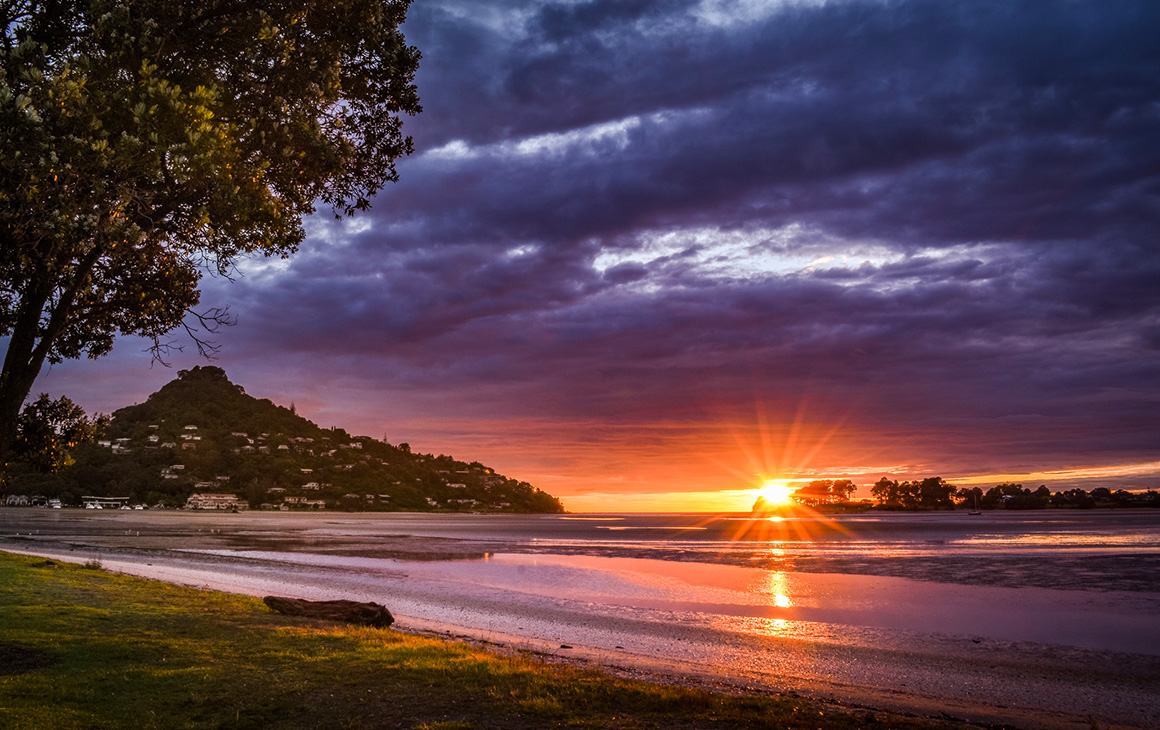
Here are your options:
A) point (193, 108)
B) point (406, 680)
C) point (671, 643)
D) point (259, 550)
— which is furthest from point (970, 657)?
point (259, 550)

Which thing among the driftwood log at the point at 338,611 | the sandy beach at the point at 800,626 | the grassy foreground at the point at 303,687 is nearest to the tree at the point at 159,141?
the grassy foreground at the point at 303,687

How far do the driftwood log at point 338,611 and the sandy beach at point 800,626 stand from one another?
1.31m

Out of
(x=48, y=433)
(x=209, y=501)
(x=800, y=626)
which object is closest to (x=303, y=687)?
(x=48, y=433)

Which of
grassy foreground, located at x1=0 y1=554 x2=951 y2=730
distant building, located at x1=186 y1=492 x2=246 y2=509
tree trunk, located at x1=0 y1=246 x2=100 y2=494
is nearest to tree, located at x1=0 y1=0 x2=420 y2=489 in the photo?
tree trunk, located at x1=0 y1=246 x2=100 y2=494

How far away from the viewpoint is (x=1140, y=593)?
103 feet

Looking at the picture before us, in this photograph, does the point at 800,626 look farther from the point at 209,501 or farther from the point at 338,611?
the point at 209,501

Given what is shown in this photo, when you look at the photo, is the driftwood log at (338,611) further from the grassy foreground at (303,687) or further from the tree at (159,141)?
the tree at (159,141)

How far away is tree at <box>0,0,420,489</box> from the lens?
338 inches

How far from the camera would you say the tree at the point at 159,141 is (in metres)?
8.59

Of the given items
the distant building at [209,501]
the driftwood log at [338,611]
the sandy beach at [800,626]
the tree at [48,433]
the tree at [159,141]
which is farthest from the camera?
the distant building at [209,501]

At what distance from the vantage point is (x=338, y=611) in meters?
20.6

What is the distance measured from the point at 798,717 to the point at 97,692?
1142 centimetres

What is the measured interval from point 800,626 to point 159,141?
930 inches

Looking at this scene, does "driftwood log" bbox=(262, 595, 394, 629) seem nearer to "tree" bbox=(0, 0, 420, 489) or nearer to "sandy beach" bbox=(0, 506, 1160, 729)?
"sandy beach" bbox=(0, 506, 1160, 729)
